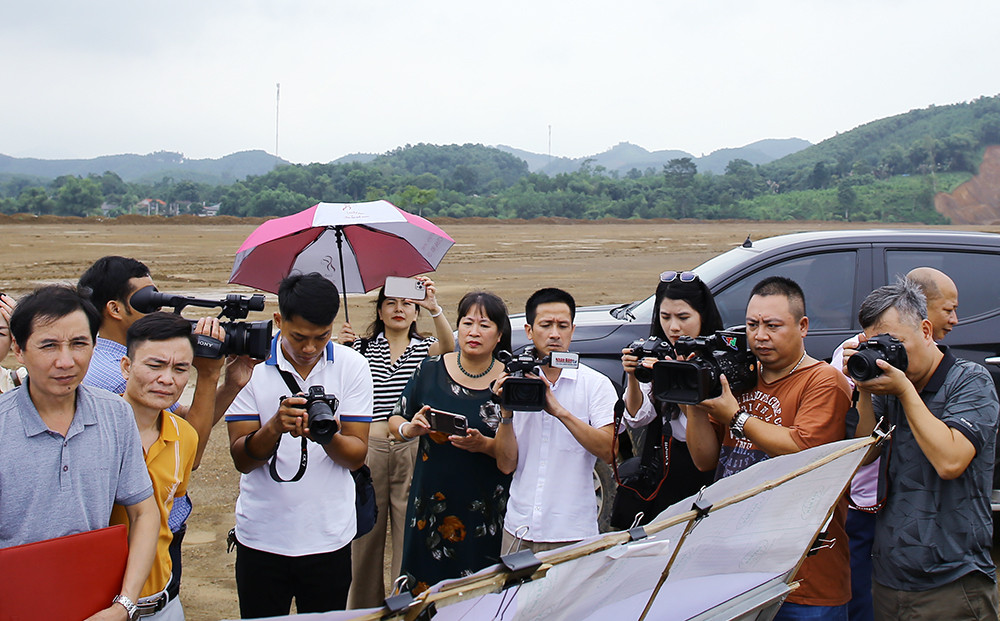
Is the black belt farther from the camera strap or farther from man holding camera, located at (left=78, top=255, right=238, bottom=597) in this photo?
the camera strap

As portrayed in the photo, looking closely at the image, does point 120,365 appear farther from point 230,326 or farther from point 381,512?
point 381,512

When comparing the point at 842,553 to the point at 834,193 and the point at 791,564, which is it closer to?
the point at 791,564

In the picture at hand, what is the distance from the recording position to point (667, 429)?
3.18 meters

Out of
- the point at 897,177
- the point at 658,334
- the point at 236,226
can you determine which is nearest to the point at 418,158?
the point at 897,177

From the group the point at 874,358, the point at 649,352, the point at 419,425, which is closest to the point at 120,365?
the point at 419,425

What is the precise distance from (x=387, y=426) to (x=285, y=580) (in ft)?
3.59

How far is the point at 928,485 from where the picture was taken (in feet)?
8.35

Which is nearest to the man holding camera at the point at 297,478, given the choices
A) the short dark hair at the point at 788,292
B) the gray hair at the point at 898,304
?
the short dark hair at the point at 788,292

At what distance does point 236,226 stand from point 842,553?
108ft

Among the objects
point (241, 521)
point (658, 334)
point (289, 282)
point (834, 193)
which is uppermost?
point (834, 193)

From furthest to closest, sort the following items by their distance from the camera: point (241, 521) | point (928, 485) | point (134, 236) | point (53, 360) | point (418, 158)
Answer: point (418, 158) < point (134, 236) < point (241, 521) < point (928, 485) < point (53, 360)

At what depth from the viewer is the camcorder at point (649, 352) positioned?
2861 mm

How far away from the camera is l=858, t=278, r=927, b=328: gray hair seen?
262cm

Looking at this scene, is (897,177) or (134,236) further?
(897,177)
